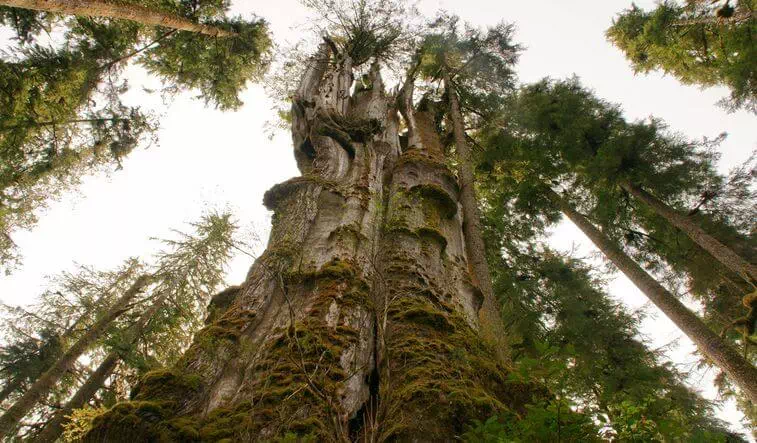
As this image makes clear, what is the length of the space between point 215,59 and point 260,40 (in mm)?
1396

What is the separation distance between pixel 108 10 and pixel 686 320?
11.4 meters

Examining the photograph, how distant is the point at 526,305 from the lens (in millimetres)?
10062

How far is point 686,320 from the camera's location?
6711mm

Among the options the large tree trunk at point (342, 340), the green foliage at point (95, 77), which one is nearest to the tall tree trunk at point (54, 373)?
the green foliage at point (95, 77)

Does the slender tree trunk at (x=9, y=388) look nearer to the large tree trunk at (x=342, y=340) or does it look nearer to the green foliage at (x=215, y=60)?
the green foliage at (x=215, y=60)

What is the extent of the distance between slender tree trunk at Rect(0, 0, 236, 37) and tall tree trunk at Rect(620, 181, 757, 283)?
35.0ft

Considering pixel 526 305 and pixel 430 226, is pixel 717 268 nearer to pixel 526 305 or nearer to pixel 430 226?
pixel 526 305

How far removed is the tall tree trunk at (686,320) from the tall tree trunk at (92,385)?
11.1m

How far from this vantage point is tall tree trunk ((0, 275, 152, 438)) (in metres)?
8.48

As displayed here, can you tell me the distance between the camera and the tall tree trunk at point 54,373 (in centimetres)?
848

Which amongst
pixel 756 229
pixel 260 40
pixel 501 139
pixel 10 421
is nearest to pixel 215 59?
pixel 260 40

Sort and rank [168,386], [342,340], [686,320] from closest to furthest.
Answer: [168,386]
[342,340]
[686,320]

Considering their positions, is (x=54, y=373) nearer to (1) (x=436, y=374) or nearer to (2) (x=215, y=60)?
(2) (x=215, y=60)

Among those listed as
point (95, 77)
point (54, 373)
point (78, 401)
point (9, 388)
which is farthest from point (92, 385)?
point (95, 77)
